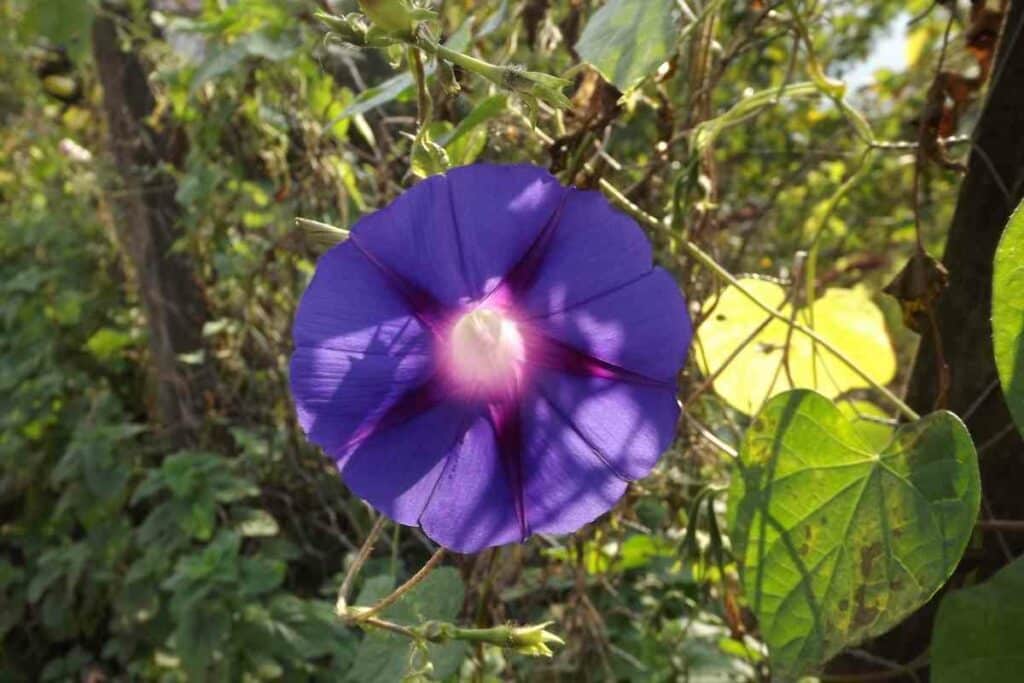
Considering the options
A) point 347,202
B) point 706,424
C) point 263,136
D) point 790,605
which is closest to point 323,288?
point 790,605

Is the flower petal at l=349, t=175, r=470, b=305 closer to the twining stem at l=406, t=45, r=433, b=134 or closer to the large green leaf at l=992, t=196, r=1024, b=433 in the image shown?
the twining stem at l=406, t=45, r=433, b=134

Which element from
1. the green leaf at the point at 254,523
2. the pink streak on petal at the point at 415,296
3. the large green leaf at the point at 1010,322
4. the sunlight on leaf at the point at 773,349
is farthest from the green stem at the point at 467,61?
the green leaf at the point at 254,523

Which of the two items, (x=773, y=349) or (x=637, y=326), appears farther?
(x=773, y=349)

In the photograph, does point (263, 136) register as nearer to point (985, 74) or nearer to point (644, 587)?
point (644, 587)

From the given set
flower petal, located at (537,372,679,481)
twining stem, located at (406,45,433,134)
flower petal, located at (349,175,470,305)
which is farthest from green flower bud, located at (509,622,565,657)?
twining stem, located at (406,45,433,134)

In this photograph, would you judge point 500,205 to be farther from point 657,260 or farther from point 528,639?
point 657,260

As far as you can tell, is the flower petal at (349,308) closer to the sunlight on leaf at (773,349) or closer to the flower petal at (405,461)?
the flower petal at (405,461)

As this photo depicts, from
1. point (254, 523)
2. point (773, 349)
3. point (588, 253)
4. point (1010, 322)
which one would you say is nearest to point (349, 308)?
point (588, 253)
